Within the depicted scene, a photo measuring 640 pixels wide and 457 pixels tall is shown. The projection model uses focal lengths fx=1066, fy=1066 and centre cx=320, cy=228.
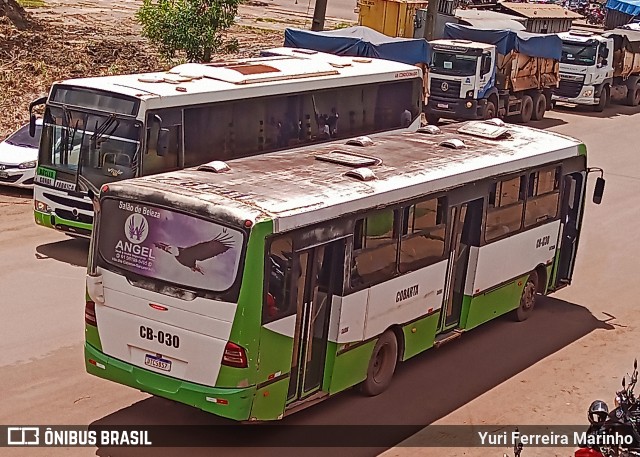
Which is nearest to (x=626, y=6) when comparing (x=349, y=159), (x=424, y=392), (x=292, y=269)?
(x=349, y=159)

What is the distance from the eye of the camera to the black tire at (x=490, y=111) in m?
28.8

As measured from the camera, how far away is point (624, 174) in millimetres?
24906

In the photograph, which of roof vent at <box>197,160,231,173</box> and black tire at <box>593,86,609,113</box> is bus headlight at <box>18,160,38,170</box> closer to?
roof vent at <box>197,160,231,173</box>

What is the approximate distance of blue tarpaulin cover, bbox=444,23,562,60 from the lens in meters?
29.8

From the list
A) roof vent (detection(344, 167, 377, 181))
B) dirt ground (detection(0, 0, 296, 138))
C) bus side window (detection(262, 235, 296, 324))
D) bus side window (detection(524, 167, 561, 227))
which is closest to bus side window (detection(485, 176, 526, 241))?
bus side window (detection(524, 167, 561, 227))

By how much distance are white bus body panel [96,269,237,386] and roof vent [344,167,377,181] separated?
2.42m

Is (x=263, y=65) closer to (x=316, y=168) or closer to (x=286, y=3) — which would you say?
(x=316, y=168)

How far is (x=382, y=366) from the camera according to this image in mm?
11461

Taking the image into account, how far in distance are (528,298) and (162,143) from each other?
5.58m

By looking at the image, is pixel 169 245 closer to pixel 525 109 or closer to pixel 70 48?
pixel 525 109

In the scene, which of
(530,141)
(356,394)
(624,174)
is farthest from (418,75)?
(356,394)

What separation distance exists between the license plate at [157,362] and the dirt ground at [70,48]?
44.8ft

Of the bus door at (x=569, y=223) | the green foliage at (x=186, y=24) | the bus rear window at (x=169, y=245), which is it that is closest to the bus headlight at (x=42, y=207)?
Answer: the bus rear window at (x=169, y=245)

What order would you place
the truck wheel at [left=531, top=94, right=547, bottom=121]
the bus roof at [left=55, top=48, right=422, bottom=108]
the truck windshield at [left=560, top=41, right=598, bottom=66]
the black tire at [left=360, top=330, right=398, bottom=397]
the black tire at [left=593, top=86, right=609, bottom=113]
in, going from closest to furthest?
1. the black tire at [left=360, top=330, right=398, bottom=397]
2. the bus roof at [left=55, top=48, right=422, bottom=108]
3. the truck wheel at [left=531, top=94, right=547, bottom=121]
4. the truck windshield at [left=560, top=41, right=598, bottom=66]
5. the black tire at [left=593, top=86, right=609, bottom=113]
